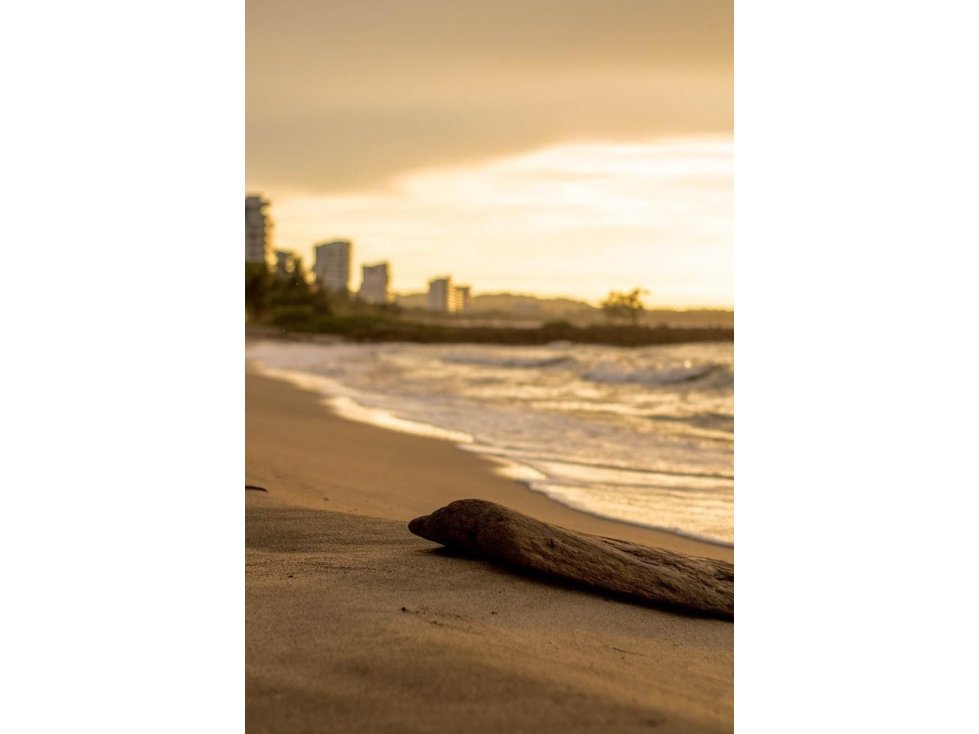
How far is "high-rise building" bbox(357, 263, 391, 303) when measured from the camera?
29.3m

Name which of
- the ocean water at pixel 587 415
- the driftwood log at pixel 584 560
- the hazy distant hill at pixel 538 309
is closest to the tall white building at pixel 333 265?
the hazy distant hill at pixel 538 309

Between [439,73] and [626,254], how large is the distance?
6.76 m

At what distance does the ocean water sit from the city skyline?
1222mm

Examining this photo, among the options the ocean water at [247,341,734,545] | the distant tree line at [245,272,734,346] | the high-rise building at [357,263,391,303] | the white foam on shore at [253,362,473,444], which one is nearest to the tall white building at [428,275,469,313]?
the distant tree line at [245,272,734,346]

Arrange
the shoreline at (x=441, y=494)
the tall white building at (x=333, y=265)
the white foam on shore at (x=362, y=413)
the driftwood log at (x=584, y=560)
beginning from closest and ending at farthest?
the driftwood log at (x=584, y=560) → the shoreline at (x=441, y=494) → the white foam on shore at (x=362, y=413) → the tall white building at (x=333, y=265)

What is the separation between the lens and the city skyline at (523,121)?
3.98 metres

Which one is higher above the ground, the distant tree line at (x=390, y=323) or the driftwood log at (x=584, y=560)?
the distant tree line at (x=390, y=323)

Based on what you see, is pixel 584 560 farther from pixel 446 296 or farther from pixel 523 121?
pixel 446 296

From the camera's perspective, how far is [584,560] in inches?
94.7

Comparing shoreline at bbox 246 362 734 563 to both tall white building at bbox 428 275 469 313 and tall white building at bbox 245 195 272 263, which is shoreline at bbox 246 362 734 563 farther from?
tall white building at bbox 245 195 272 263

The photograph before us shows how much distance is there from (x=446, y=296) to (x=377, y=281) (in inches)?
292

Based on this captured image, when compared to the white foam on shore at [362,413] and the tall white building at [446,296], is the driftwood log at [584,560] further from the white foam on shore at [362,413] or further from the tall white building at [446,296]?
the tall white building at [446,296]

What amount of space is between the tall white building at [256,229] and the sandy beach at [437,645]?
3332 cm
